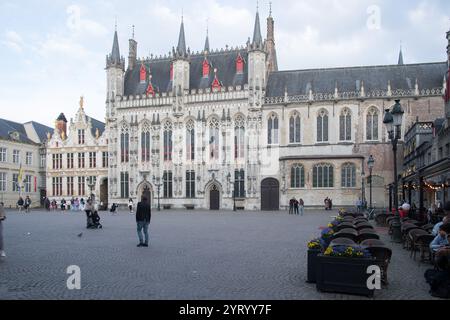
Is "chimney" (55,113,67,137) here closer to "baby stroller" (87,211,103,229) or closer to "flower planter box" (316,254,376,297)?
"baby stroller" (87,211,103,229)

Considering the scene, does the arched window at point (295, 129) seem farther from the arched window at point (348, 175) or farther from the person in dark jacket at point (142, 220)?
the person in dark jacket at point (142, 220)

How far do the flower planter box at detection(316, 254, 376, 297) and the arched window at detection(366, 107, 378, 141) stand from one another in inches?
1628

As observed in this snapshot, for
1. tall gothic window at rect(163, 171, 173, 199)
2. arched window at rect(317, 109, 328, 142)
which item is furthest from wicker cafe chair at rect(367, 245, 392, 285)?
tall gothic window at rect(163, 171, 173, 199)

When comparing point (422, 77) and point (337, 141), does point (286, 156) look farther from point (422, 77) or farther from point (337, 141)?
point (422, 77)

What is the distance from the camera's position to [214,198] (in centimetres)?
5212

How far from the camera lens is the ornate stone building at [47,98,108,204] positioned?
5884cm

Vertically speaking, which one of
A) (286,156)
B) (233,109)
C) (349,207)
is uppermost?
(233,109)

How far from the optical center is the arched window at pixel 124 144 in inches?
2184

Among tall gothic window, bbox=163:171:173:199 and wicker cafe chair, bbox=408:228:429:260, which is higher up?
tall gothic window, bbox=163:171:173:199

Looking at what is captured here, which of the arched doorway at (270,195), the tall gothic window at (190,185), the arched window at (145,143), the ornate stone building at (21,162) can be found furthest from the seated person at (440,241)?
the ornate stone building at (21,162)
